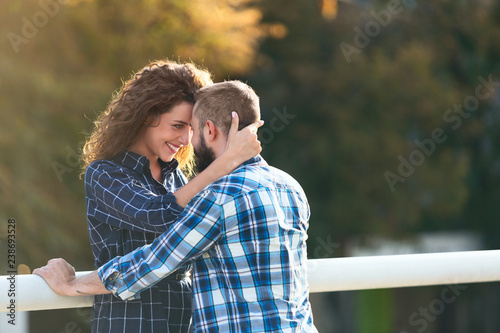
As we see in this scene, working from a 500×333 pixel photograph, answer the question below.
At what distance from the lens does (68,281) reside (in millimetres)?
1930

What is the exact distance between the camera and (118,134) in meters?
A: 2.17

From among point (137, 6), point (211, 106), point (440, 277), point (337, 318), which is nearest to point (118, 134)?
point (211, 106)

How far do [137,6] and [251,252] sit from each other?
27.0ft

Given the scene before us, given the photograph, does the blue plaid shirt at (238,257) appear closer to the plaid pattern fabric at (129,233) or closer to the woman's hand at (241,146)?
the woman's hand at (241,146)

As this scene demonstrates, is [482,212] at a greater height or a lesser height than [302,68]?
lesser

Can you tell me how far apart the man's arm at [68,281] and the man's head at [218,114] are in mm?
450

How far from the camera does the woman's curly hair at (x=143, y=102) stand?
7.11ft

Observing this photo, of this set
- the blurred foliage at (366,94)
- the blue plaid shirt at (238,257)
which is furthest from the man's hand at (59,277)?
the blurred foliage at (366,94)

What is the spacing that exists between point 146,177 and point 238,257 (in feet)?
1.94

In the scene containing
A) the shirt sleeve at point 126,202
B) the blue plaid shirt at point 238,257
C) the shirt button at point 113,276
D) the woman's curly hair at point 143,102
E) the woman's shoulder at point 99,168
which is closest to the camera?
the blue plaid shirt at point 238,257

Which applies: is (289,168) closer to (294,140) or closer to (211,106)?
(294,140)

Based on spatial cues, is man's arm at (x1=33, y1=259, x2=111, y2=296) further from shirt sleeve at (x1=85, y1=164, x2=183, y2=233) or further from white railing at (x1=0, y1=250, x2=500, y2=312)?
shirt sleeve at (x1=85, y1=164, x2=183, y2=233)

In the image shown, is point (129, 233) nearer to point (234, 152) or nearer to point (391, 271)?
→ point (234, 152)

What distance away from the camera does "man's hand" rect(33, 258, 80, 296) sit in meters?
1.91
